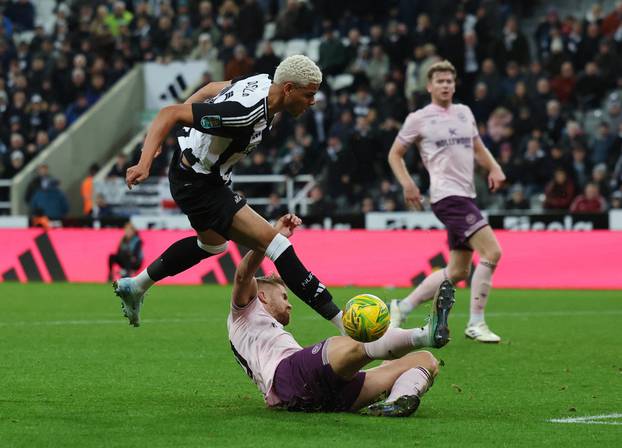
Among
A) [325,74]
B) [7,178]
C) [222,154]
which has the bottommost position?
[7,178]

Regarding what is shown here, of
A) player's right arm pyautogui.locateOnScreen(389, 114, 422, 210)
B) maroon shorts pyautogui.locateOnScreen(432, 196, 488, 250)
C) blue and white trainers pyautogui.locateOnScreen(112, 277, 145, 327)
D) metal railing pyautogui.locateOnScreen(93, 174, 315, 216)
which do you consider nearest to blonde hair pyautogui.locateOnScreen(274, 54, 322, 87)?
blue and white trainers pyautogui.locateOnScreen(112, 277, 145, 327)

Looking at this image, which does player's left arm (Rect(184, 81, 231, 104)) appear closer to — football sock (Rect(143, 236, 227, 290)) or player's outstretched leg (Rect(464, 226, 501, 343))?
football sock (Rect(143, 236, 227, 290))

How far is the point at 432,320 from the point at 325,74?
20.2 m

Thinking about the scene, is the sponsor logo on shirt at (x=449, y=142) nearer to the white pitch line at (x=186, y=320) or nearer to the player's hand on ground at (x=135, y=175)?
the white pitch line at (x=186, y=320)

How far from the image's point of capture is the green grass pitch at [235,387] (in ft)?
22.4

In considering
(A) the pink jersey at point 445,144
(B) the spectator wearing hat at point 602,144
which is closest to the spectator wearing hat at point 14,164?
(B) the spectator wearing hat at point 602,144

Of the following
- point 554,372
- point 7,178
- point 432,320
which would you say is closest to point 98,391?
point 432,320

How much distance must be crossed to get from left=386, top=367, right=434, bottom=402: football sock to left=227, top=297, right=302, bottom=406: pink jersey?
65cm

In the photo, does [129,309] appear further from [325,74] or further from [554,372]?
[325,74]

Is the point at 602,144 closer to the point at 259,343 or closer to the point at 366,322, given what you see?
the point at 259,343

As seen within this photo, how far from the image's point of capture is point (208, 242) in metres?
9.77

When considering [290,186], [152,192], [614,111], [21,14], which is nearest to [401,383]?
[614,111]

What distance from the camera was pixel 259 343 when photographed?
25.7 feet

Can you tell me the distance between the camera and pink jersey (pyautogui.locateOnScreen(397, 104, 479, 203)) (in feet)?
41.6
